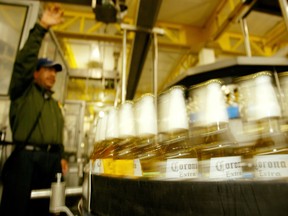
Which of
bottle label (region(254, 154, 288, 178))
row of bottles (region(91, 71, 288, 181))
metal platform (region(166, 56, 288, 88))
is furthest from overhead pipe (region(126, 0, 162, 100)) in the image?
bottle label (region(254, 154, 288, 178))

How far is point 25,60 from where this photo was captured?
3.55 feet

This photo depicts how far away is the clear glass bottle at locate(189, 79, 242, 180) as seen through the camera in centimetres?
33

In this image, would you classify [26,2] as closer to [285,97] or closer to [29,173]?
[29,173]

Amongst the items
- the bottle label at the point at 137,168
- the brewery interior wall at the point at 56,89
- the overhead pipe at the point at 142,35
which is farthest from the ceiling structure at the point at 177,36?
the bottle label at the point at 137,168

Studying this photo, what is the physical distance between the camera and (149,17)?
2.64 ft

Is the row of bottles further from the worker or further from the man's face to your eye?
the man's face

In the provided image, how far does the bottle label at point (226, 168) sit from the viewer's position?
1.07 feet

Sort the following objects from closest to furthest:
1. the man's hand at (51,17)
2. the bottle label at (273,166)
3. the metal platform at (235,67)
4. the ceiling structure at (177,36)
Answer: the bottle label at (273,166)
the metal platform at (235,67)
the man's hand at (51,17)
the ceiling structure at (177,36)

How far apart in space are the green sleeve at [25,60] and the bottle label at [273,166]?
1.20 m

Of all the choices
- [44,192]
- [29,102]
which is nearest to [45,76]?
[29,102]

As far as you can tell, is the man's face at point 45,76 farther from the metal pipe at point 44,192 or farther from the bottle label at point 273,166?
the bottle label at point 273,166

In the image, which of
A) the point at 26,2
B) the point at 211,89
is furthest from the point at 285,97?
the point at 26,2

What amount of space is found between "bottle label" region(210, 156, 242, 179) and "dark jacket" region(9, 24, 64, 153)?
112 centimetres

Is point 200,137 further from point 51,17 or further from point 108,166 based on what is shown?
point 51,17
